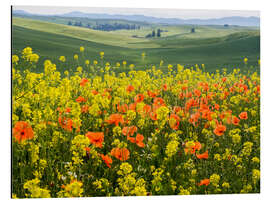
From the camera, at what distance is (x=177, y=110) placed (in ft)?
12.6

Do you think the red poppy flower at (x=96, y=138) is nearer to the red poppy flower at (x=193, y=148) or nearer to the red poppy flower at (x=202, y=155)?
the red poppy flower at (x=193, y=148)

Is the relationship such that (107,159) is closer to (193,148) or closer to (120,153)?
(120,153)

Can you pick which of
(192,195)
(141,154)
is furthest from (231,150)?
(141,154)

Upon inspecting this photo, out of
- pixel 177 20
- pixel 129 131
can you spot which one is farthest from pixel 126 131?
pixel 177 20

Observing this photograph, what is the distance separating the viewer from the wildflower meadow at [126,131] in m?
3.33

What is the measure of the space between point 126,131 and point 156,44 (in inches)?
52.7

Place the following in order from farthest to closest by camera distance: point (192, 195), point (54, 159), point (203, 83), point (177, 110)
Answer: point (203, 83) → point (177, 110) → point (192, 195) → point (54, 159)

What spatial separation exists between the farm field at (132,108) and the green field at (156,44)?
0.04 ft

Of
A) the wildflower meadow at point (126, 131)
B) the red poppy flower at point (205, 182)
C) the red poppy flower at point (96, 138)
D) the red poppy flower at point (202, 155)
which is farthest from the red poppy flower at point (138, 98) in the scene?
the red poppy flower at point (205, 182)

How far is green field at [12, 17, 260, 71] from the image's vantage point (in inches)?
157

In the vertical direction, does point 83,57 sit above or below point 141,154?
above

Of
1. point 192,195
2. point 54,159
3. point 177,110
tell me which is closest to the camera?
point 54,159

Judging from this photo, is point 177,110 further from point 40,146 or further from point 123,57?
point 40,146

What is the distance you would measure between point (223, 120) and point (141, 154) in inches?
42.1
